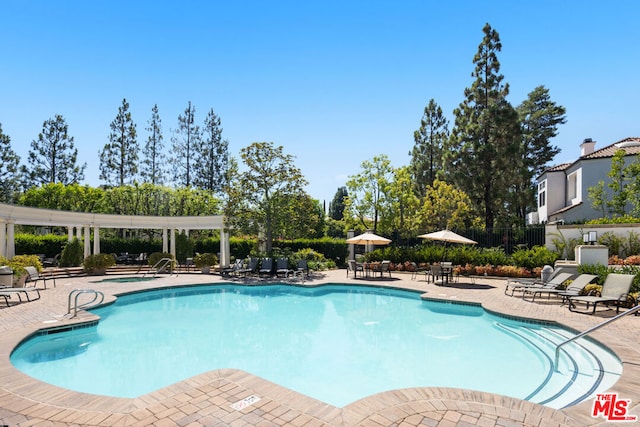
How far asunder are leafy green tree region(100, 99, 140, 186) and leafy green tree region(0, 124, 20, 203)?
31.5 feet

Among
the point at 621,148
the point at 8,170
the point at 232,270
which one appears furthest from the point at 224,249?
the point at 8,170

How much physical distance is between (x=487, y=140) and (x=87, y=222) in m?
25.6

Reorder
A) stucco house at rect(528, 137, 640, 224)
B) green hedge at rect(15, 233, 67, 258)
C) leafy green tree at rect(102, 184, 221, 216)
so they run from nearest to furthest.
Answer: green hedge at rect(15, 233, 67, 258) → stucco house at rect(528, 137, 640, 224) → leafy green tree at rect(102, 184, 221, 216)

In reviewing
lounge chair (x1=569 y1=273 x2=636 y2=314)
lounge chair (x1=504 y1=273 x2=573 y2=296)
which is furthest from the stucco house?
lounge chair (x1=569 y1=273 x2=636 y2=314)

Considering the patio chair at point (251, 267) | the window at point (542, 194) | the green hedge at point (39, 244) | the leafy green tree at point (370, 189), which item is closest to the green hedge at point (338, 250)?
the green hedge at point (39, 244)

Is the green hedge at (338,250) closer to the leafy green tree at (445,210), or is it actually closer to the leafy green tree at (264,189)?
the leafy green tree at (264,189)

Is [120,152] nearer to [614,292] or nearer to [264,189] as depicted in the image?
[264,189]

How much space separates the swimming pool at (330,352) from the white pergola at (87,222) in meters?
9.42

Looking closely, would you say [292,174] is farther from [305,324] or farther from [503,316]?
[503,316]

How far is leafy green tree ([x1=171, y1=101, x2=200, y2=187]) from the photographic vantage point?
36.5m

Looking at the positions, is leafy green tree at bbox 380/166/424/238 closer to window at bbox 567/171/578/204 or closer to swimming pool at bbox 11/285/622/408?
window at bbox 567/171/578/204

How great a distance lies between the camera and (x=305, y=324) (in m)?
10.1

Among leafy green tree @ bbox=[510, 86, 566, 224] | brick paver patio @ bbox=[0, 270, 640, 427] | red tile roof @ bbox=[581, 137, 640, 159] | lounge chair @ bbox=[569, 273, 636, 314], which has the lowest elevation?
brick paver patio @ bbox=[0, 270, 640, 427]

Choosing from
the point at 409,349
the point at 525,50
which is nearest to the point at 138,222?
the point at 409,349
